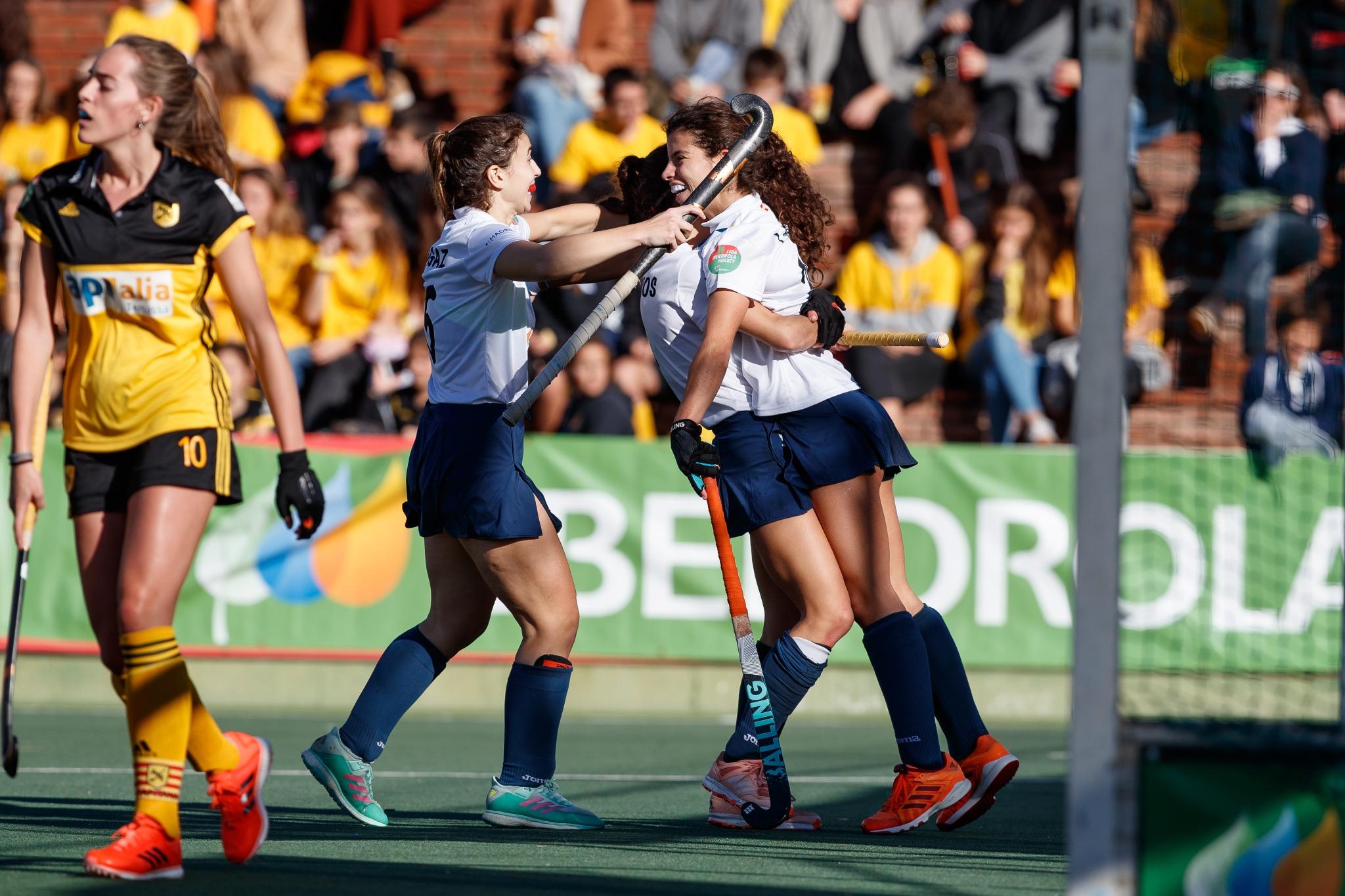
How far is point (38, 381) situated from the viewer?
455cm

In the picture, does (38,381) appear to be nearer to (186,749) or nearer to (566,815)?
(186,749)

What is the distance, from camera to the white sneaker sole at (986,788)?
546 cm

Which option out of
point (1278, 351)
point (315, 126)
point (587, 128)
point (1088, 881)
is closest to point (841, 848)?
point (1088, 881)

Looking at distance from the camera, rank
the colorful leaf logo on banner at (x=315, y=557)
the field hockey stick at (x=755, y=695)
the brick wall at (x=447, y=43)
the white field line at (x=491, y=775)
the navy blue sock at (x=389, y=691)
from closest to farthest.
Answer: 1. the field hockey stick at (x=755, y=695)
2. the navy blue sock at (x=389, y=691)
3. the white field line at (x=491, y=775)
4. the colorful leaf logo on banner at (x=315, y=557)
5. the brick wall at (x=447, y=43)

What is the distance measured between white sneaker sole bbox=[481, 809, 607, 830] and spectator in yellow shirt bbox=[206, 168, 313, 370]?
6.86 metres

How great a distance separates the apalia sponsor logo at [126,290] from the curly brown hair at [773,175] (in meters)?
1.73


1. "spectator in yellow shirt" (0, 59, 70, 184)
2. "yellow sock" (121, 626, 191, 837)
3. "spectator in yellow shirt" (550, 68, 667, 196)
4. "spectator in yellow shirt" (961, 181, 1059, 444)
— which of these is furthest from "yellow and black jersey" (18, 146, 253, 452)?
"spectator in yellow shirt" (0, 59, 70, 184)

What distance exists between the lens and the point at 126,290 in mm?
4492

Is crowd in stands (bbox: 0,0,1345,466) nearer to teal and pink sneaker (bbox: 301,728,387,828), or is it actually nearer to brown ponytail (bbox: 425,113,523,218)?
brown ponytail (bbox: 425,113,523,218)

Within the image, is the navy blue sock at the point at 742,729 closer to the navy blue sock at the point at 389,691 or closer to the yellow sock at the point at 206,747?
the navy blue sock at the point at 389,691

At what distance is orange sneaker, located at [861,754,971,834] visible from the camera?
5426mm

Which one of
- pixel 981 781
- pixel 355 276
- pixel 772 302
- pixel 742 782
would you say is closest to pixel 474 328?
pixel 772 302

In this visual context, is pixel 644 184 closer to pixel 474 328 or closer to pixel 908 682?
pixel 474 328

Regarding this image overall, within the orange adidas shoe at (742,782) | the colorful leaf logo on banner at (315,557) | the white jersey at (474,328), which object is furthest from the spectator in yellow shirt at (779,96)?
the orange adidas shoe at (742,782)
